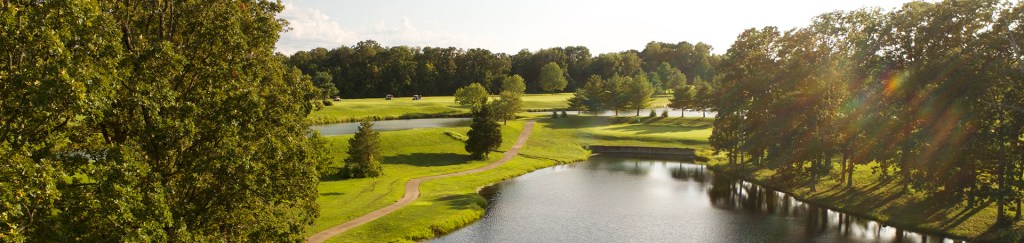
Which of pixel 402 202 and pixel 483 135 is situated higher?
pixel 483 135

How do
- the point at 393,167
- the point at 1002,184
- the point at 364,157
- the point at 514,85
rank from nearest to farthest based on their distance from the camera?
the point at 1002,184
the point at 364,157
the point at 393,167
the point at 514,85

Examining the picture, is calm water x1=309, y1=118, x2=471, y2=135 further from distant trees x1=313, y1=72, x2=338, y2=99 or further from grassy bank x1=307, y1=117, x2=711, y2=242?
distant trees x1=313, y1=72, x2=338, y2=99

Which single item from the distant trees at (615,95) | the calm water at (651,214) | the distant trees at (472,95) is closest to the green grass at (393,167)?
the calm water at (651,214)

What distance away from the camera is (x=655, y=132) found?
313 feet

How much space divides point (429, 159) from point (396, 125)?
3482 cm

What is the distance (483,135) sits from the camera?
6975cm

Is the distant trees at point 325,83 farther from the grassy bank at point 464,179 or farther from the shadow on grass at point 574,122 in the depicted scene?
the grassy bank at point 464,179

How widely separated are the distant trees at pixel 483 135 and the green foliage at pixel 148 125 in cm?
4594

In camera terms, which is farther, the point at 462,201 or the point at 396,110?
the point at 396,110

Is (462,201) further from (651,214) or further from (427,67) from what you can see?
(427,67)

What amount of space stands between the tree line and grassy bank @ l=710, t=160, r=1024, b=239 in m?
0.89

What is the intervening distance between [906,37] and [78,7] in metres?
47.0

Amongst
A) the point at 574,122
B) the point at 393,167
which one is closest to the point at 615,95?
the point at 574,122

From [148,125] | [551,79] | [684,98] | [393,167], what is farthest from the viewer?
[551,79]
